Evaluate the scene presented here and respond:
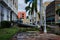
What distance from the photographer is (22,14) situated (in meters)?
168

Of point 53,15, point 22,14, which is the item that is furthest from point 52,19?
point 22,14

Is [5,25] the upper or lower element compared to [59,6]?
lower

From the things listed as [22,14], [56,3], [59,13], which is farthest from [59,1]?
[22,14]

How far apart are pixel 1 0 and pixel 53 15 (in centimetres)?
6671

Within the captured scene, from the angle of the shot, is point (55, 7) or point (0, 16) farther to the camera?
point (55, 7)

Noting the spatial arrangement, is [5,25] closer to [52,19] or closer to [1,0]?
[1,0]

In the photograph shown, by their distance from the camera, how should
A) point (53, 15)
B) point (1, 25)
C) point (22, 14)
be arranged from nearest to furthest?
point (1, 25) → point (53, 15) → point (22, 14)

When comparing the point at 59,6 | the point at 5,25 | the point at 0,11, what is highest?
the point at 59,6

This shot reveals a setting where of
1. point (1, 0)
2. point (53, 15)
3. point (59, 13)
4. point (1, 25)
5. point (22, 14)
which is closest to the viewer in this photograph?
point (1, 0)

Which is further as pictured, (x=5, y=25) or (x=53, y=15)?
(x=53, y=15)

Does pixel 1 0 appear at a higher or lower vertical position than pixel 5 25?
higher

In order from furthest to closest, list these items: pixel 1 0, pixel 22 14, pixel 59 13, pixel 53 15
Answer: pixel 22 14 < pixel 53 15 < pixel 59 13 < pixel 1 0

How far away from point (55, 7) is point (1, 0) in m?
64.1

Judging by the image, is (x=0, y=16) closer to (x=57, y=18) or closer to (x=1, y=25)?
(x=1, y=25)
